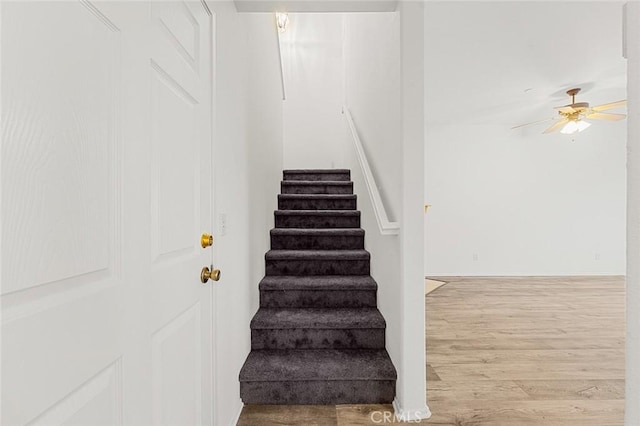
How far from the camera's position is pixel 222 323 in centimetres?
157

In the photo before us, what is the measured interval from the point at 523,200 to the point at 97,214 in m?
6.51

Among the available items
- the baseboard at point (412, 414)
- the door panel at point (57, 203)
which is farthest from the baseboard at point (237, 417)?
the door panel at point (57, 203)

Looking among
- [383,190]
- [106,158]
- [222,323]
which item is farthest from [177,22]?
[383,190]

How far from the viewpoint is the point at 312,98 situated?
519 cm

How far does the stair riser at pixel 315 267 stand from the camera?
2.61m

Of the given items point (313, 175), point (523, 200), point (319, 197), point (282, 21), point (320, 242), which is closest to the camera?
point (320, 242)

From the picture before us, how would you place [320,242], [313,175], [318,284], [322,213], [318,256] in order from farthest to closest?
[313,175] < [322,213] < [320,242] < [318,256] < [318,284]

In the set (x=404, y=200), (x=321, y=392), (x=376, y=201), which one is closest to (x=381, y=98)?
(x=376, y=201)

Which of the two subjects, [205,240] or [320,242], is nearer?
[205,240]

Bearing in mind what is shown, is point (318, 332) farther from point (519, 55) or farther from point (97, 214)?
point (519, 55)

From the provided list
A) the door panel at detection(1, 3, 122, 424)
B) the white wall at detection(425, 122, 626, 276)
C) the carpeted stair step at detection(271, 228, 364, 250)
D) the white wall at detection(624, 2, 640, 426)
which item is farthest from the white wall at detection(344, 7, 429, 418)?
the white wall at detection(425, 122, 626, 276)

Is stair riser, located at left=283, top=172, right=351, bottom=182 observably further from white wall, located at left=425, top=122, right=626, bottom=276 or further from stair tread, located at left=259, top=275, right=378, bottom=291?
white wall, located at left=425, top=122, right=626, bottom=276

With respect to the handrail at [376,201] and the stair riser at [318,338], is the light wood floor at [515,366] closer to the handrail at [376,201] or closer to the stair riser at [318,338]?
the stair riser at [318,338]

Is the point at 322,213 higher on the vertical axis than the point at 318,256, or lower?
higher
